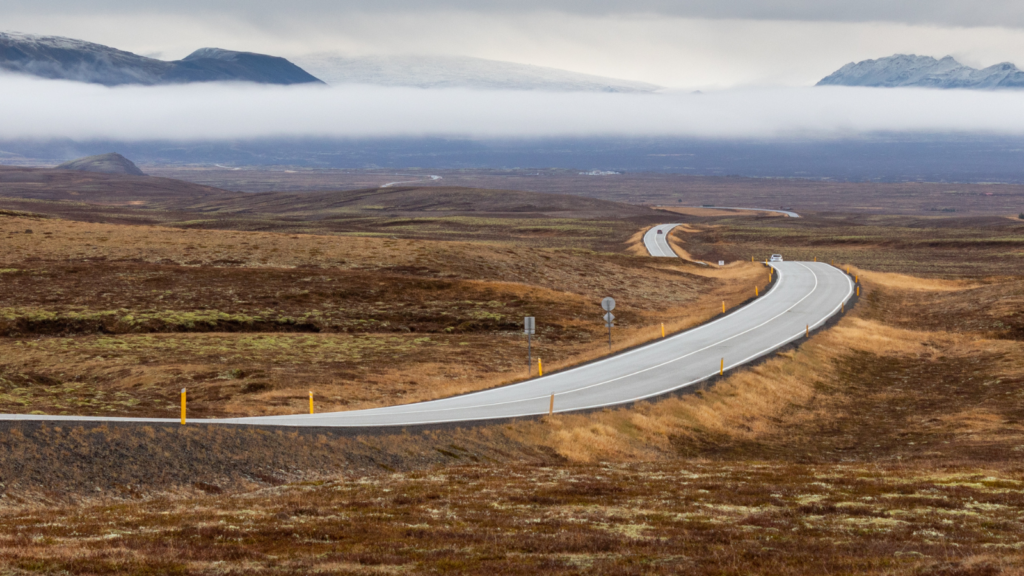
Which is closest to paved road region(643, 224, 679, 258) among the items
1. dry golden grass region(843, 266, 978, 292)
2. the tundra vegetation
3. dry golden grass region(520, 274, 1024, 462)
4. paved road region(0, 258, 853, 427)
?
dry golden grass region(843, 266, 978, 292)

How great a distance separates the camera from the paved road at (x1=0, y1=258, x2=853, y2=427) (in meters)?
28.4

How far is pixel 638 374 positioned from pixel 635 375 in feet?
1.00

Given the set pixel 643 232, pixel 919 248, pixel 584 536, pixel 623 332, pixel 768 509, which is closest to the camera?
pixel 584 536

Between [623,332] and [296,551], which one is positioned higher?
[296,551]

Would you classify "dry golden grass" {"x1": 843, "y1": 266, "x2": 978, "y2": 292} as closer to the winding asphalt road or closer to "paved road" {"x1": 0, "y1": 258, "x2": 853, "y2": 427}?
the winding asphalt road

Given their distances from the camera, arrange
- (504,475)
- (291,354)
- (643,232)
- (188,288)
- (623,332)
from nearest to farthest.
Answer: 1. (504,475)
2. (291,354)
3. (623,332)
4. (188,288)
5. (643,232)

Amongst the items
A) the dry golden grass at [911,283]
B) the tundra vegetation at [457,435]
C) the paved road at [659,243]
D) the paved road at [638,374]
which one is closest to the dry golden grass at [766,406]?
the tundra vegetation at [457,435]

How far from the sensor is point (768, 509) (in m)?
17.2

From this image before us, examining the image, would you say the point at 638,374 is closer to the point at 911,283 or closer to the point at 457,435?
the point at 457,435

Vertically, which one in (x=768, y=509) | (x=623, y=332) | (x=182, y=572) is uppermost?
(x=182, y=572)

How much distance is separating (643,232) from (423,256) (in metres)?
77.3

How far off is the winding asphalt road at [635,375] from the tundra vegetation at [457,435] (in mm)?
1680

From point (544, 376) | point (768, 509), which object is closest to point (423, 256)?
point (544, 376)

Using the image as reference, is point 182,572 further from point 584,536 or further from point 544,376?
→ point 544,376
